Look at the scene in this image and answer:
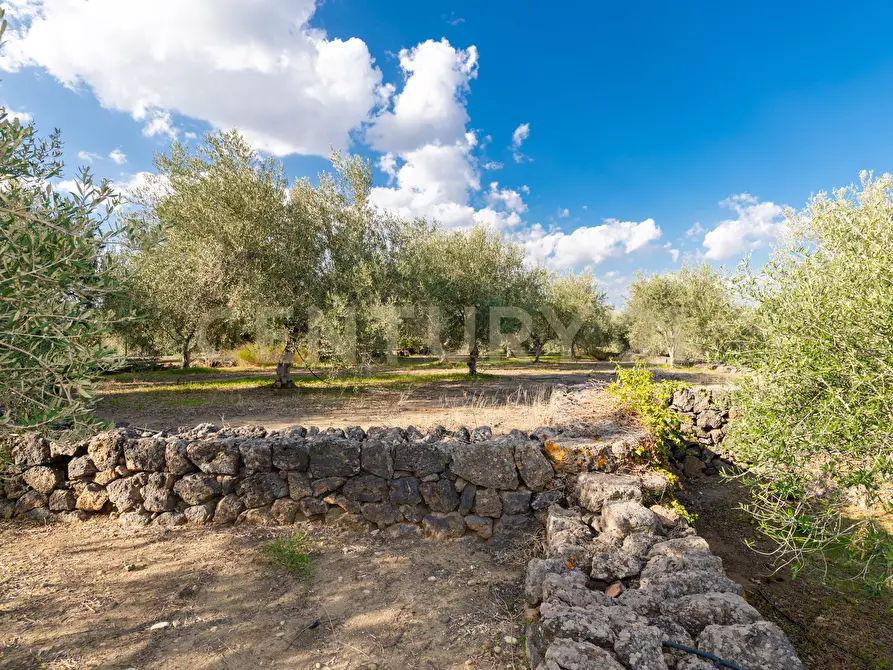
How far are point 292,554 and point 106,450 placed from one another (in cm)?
346

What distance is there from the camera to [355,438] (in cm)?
618

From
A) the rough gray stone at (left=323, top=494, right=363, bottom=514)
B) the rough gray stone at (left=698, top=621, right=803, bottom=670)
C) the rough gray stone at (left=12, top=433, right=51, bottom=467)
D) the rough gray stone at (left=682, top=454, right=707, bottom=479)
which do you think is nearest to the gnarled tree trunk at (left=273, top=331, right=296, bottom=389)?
the rough gray stone at (left=12, top=433, right=51, bottom=467)

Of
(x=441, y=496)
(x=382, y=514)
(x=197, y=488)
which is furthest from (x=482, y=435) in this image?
(x=197, y=488)

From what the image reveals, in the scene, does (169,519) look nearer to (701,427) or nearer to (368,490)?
(368,490)

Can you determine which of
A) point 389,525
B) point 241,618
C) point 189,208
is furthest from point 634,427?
point 189,208

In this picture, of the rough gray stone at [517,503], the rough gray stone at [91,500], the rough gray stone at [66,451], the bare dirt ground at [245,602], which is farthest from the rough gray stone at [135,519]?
the rough gray stone at [517,503]

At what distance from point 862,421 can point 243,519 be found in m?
7.37

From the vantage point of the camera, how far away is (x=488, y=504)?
5.64 meters

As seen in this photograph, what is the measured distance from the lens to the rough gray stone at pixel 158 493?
5.94m

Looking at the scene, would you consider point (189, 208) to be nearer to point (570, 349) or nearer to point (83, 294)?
point (83, 294)

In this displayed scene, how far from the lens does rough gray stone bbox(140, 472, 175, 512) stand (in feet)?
19.5

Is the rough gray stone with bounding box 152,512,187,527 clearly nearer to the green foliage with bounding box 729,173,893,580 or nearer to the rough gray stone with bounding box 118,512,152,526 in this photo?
the rough gray stone with bounding box 118,512,152,526

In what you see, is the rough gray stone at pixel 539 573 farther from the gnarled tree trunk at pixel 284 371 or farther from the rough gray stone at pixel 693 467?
the gnarled tree trunk at pixel 284 371

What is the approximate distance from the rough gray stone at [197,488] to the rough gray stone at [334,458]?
58.6 inches
